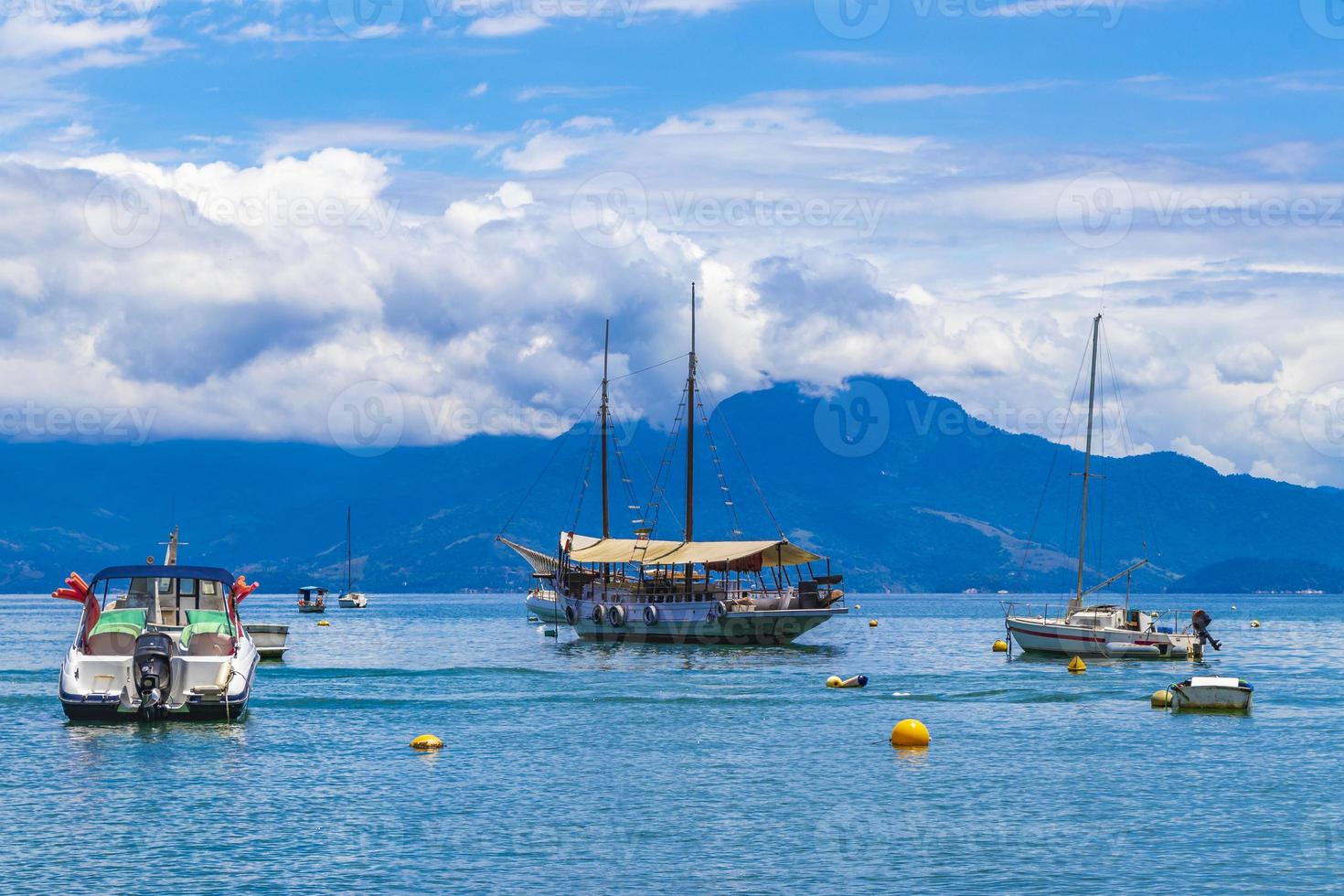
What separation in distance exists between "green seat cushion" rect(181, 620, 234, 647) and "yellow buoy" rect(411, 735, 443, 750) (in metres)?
8.96

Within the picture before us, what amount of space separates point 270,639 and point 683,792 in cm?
6626

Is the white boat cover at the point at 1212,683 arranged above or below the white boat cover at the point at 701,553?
below

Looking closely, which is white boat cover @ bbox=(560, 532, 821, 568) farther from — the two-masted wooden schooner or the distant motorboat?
the distant motorboat

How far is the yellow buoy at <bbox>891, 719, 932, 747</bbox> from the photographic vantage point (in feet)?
177

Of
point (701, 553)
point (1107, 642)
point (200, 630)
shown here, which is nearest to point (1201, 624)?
point (1107, 642)

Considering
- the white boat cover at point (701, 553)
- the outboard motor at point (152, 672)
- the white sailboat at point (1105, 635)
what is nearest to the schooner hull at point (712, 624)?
the white boat cover at point (701, 553)

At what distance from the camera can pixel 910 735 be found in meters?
54.2

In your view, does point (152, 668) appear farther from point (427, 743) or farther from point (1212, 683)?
point (1212, 683)

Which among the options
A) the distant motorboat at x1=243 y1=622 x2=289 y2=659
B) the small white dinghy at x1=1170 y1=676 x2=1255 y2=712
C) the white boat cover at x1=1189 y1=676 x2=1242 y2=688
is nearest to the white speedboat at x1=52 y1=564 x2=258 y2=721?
the small white dinghy at x1=1170 y1=676 x2=1255 y2=712

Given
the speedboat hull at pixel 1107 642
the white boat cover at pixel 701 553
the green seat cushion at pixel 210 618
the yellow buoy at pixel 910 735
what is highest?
the white boat cover at pixel 701 553

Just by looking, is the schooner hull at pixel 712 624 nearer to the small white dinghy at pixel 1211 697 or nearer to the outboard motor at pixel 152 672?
the small white dinghy at pixel 1211 697

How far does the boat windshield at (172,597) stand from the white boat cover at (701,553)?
53859mm

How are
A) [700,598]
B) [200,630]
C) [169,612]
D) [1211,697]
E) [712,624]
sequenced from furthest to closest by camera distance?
[700,598], [712,624], [1211,697], [169,612], [200,630]

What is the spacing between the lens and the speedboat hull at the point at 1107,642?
3723 inches
